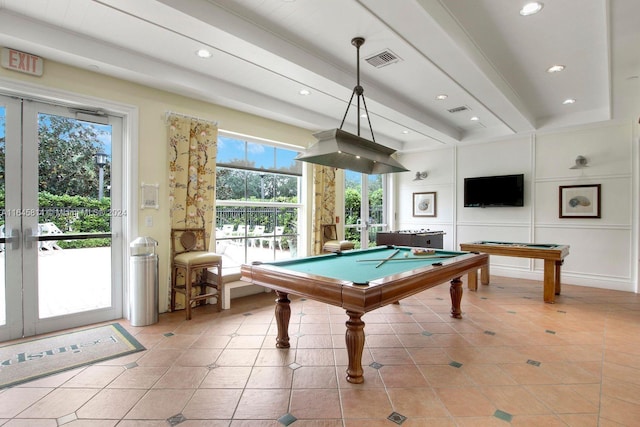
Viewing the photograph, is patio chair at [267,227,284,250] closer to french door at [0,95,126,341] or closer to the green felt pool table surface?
the green felt pool table surface

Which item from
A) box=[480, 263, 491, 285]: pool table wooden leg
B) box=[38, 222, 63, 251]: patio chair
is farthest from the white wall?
box=[38, 222, 63, 251]: patio chair

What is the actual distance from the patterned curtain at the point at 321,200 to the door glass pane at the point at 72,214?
9.67ft

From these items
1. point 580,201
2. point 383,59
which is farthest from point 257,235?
point 580,201

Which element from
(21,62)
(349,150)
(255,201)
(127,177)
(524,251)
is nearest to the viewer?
(349,150)

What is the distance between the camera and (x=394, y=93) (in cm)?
423

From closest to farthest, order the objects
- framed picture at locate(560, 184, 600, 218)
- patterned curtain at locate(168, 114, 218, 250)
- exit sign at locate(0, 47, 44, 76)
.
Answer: exit sign at locate(0, 47, 44, 76), patterned curtain at locate(168, 114, 218, 250), framed picture at locate(560, 184, 600, 218)

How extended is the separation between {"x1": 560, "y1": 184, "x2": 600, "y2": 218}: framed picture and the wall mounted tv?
1.99ft

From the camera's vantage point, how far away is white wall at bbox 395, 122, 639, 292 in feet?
15.9

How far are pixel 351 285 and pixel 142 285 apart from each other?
251cm

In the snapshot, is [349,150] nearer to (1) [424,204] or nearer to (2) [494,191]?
(2) [494,191]

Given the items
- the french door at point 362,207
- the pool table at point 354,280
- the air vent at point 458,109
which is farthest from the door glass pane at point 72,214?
the air vent at point 458,109

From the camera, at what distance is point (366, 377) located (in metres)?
2.36

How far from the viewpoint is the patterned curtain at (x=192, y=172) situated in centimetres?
381

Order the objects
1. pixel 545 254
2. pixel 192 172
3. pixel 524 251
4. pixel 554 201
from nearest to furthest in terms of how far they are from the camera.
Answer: pixel 192 172, pixel 545 254, pixel 524 251, pixel 554 201
